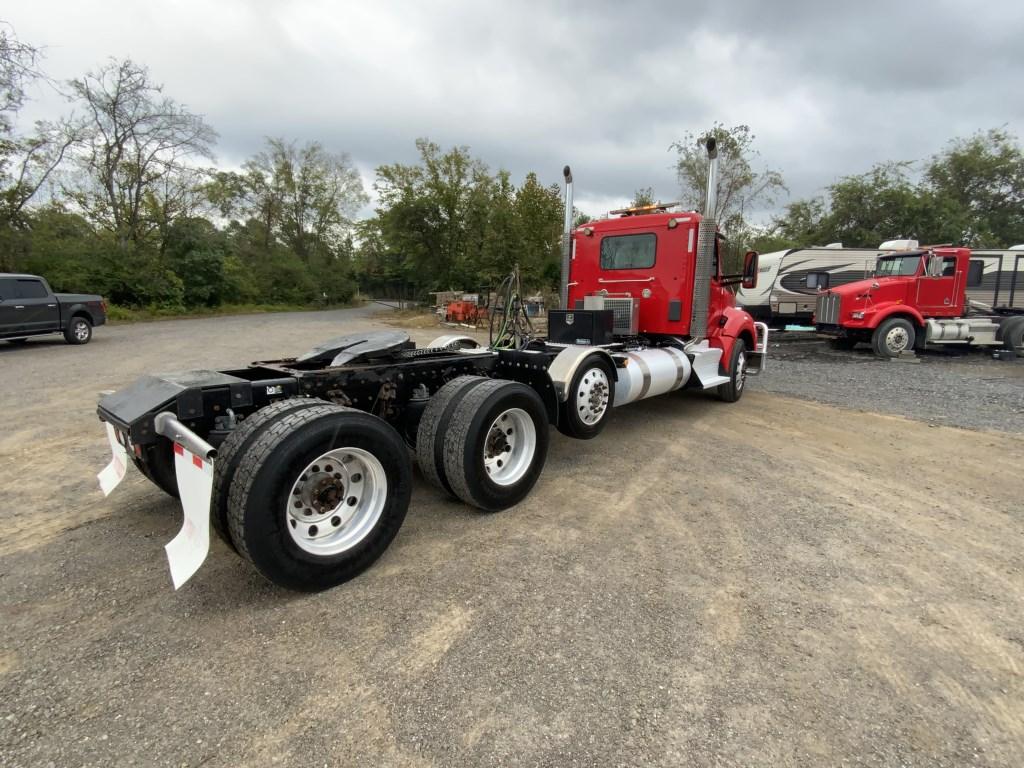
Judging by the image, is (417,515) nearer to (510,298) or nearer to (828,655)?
(828,655)

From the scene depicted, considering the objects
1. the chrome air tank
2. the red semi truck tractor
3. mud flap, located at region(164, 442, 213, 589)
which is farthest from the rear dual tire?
the red semi truck tractor

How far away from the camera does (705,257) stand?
6340 mm

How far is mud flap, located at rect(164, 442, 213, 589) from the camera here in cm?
243

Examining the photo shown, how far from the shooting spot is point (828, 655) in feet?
7.79

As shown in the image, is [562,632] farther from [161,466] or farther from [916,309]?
[916,309]

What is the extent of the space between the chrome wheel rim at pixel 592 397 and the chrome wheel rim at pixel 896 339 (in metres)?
11.6

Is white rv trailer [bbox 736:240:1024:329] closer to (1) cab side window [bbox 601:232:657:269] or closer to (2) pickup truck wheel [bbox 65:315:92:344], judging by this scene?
(1) cab side window [bbox 601:232:657:269]

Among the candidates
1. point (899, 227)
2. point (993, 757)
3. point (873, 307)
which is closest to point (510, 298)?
point (993, 757)

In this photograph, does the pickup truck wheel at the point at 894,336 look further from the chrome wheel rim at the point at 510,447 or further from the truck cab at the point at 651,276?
the chrome wheel rim at the point at 510,447

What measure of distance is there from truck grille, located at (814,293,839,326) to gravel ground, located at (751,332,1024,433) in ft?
2.74

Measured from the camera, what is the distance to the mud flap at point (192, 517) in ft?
7.96

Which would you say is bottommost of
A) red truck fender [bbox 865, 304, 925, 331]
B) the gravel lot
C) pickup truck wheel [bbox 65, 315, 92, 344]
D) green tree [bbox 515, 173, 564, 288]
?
the gravel lot

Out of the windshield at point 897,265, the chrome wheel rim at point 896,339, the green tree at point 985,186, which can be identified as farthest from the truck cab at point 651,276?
the green tree at point 985,186

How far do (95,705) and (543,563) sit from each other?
209 cm
